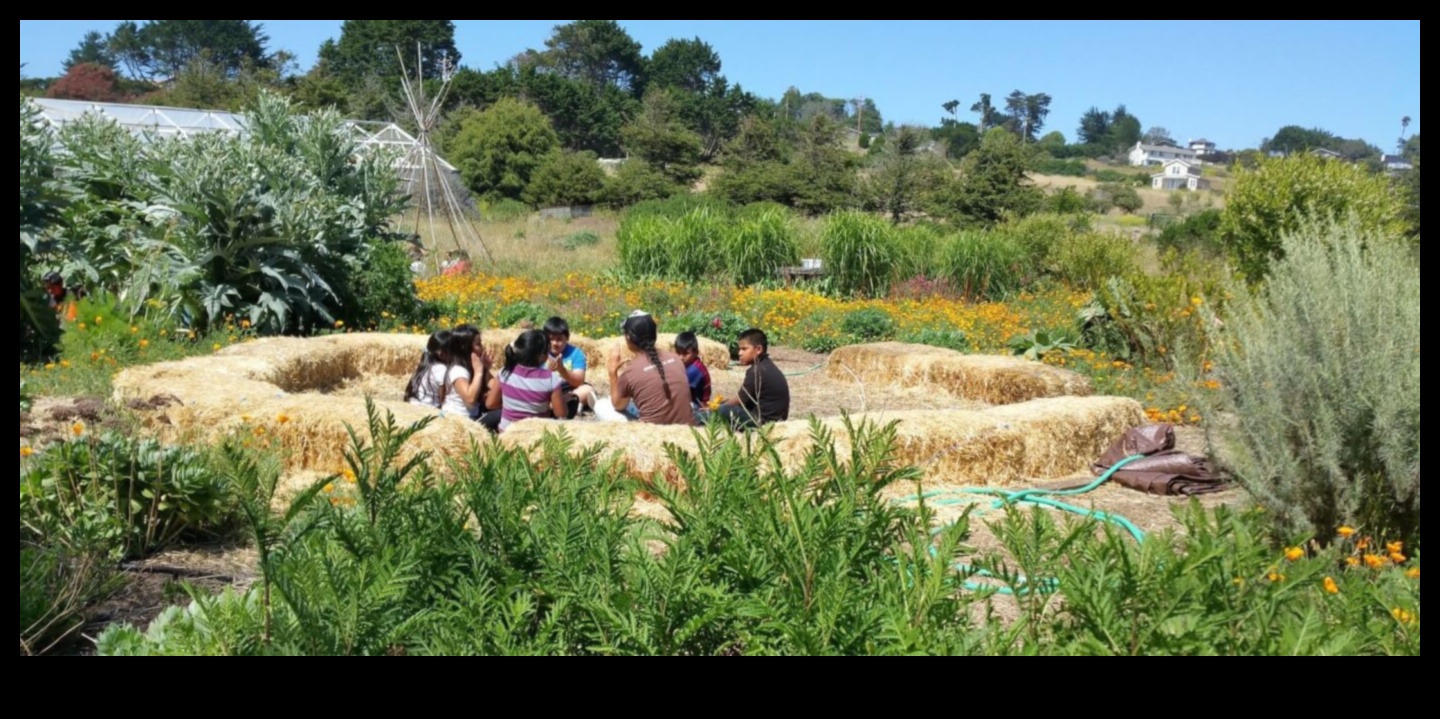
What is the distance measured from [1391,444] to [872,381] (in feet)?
19.9

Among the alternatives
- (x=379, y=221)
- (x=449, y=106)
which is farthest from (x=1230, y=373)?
(x=449, y=106)

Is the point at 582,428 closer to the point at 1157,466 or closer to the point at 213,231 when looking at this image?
the point at 1157,466

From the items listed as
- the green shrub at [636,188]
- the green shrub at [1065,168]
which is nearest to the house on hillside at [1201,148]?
the green shrub at [1065,168]

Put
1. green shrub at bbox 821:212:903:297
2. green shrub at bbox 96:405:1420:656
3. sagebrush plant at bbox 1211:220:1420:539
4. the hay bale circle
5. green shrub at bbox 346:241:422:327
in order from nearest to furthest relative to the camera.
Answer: green shrub at bbox 96:405:1420:656
sagebrush plant at bbox 1211:220:1420:539
the hay bale circle
green shrub at bbox 346:241:422:327
green shrub at bbox 821:212:903:297

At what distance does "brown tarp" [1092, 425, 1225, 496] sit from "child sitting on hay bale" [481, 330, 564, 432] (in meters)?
3.14

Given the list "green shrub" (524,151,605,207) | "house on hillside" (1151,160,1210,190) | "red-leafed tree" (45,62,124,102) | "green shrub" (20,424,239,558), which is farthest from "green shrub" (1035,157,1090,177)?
"green shrub" (20,424,239,558)

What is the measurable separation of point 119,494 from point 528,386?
272 centimetres

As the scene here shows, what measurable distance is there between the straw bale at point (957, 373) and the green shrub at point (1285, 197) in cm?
796

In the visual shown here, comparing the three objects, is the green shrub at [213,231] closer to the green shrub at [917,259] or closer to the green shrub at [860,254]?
the green shrub at [860,254]

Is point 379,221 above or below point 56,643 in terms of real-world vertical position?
above

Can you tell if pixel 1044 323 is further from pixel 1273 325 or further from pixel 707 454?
pixel 707 454

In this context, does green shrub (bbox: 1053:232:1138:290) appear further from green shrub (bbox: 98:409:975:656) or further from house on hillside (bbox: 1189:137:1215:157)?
house on hillside (bbox: 1189:137:1215:157)

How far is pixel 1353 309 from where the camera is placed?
385 cm

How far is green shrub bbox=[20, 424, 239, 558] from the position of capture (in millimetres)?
4004
